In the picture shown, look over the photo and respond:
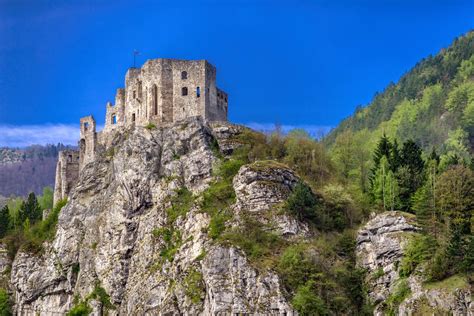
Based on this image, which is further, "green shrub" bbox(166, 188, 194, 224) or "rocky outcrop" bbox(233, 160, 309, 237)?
"green shrub" bbox(166, 188, 194, 224)

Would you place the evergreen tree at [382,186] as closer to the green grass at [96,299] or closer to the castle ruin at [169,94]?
the castle ruin at [169,94]

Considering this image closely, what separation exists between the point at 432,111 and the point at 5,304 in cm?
10377

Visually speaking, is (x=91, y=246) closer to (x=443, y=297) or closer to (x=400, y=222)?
(x=400, y=222)

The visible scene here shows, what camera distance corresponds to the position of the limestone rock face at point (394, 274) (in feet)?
216

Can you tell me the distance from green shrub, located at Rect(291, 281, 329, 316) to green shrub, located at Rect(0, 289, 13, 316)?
43.6 metres

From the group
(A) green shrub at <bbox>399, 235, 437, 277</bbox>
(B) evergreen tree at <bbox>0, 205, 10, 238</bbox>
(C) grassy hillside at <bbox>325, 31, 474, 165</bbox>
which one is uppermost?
(C) grassy hillside at <bbox>325, 31, 474, 165</bbox>

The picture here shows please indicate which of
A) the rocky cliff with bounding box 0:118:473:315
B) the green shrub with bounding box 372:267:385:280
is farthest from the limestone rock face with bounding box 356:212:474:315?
the rocky cliff with bounding box 0:118:473:315

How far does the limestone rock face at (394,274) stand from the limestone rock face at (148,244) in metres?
9.53

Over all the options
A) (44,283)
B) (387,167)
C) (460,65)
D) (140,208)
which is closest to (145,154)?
(140,208)

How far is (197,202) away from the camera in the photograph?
271ft

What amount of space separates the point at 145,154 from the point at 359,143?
97.4 feet

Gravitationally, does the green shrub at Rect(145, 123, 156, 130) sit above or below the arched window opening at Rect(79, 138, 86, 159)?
below

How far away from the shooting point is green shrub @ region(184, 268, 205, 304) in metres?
73.5

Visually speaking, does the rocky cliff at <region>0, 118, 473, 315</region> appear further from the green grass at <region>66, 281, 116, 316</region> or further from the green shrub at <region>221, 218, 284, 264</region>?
the green shrub at <region>221, 218, 284, 264</region>
